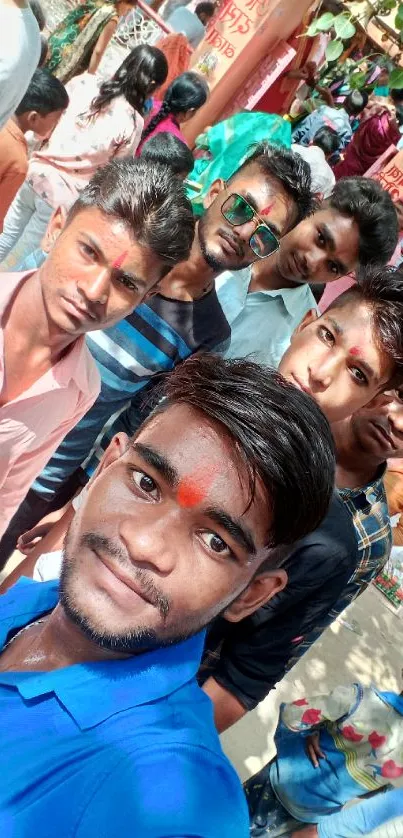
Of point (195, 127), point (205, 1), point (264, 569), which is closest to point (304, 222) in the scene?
point (264, 569)

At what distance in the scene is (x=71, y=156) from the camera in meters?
2.74

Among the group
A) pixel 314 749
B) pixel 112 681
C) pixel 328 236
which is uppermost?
pixel 328 236

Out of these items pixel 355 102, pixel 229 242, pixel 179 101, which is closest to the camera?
pixel 229 242

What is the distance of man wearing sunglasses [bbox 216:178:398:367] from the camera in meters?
2.64

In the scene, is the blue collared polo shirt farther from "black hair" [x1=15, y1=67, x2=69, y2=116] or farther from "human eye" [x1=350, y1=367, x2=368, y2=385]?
"black hair" [x1=15, y1=67, x2=69, y2=116]

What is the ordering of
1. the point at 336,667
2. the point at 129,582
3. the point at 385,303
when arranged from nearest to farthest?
the point at 129,582 < the point at 385,303 < the point at 336,667

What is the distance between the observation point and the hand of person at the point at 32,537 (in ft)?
7.75

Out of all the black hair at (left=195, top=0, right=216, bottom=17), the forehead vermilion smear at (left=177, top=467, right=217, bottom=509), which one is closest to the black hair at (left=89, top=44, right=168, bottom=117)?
the forehead vermilion smear at (left=177, top=467, right=217, bottom=509)

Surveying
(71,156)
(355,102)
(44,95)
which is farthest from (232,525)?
(355,102)

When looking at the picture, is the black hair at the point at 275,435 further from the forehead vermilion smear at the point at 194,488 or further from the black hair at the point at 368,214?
the black hair at the point at 368,214

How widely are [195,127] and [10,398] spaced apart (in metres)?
5.31

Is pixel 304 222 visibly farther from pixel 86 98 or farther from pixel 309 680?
pixel 309 680

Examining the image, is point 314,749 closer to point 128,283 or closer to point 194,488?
point 194,488

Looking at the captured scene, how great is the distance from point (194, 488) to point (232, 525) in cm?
9
